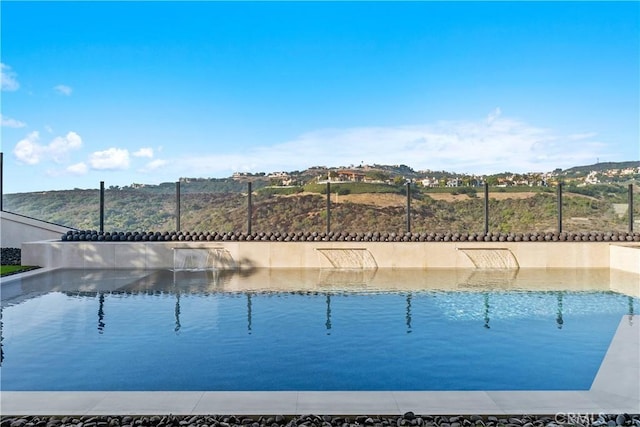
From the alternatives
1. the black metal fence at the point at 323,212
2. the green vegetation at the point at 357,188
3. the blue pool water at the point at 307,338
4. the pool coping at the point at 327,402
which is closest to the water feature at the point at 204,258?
the black metal fence at the point at 323,212

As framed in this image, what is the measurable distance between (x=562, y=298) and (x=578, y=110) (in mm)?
12684

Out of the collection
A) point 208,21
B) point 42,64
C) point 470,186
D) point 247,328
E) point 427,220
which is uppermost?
point 208,21

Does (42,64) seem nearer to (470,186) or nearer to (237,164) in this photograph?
(237,164)

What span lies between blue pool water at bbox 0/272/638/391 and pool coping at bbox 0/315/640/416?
0.34 m

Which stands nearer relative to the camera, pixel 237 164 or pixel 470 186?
pixel 470 186

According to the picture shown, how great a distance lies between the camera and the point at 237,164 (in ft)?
73.8

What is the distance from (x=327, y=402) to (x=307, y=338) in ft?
6.69

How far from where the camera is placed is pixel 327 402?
3.37 m

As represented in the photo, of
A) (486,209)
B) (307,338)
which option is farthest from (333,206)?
(307,338)

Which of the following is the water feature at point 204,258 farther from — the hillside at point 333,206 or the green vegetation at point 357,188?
the green vegetation at point 357,188

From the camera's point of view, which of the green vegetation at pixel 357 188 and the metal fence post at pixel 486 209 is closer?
the metal fence post at pixel 486 209

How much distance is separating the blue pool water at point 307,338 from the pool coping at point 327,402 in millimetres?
337

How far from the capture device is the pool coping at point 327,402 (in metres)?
3.22

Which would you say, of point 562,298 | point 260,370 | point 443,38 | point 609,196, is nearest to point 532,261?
point 562,298
